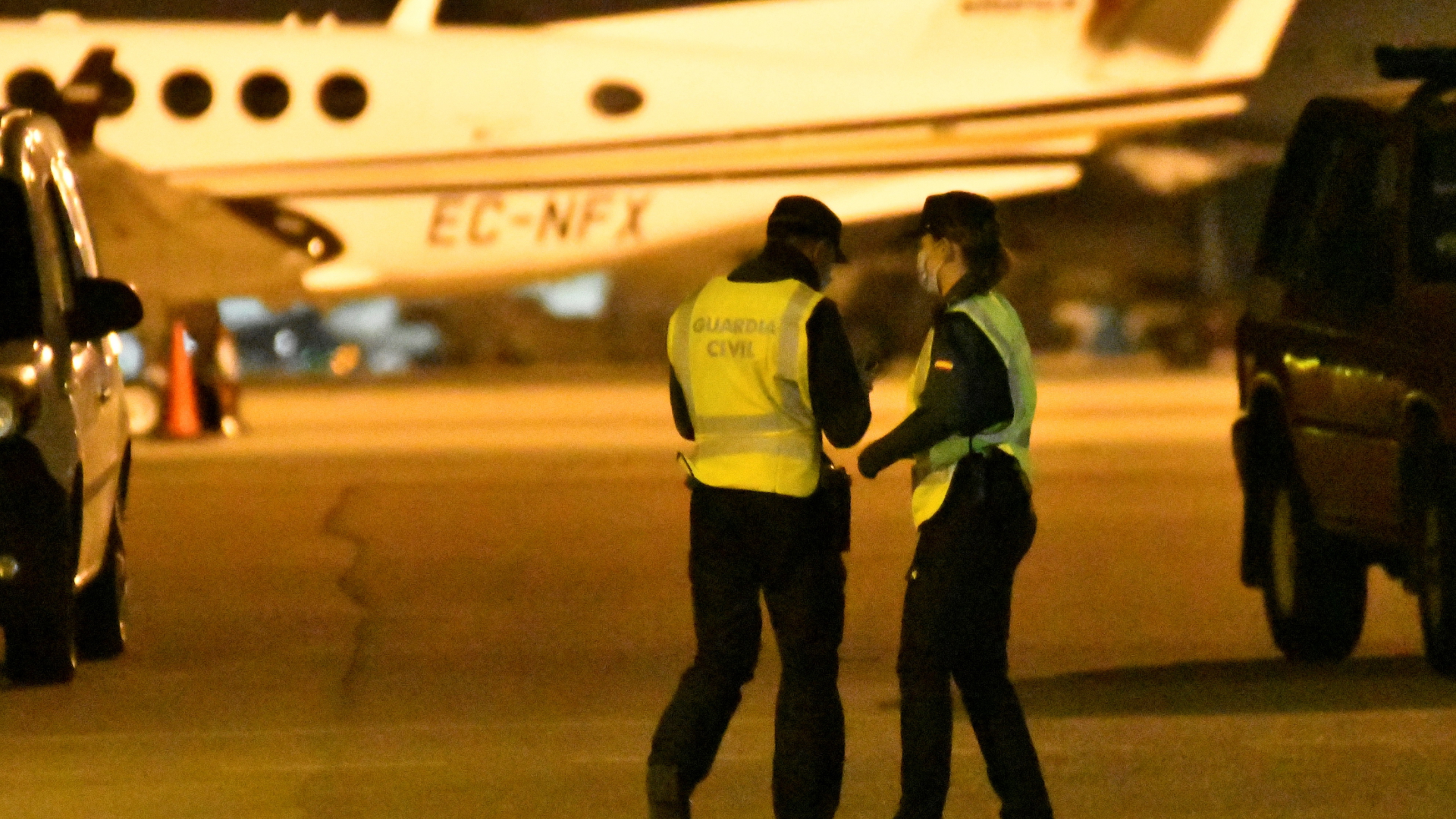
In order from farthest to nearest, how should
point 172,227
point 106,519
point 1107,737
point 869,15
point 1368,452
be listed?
point 869,15 → point 172,227 → point 106,519 → point 1368,452 → point 1107,737

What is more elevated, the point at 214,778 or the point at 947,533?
the point at 947,533

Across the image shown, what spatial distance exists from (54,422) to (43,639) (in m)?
0.78

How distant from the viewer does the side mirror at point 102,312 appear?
9.76m

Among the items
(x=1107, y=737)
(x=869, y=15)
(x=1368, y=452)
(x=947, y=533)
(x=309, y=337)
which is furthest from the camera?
(x=309, y=337)

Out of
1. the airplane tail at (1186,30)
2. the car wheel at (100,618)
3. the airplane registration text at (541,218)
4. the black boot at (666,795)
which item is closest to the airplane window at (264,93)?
the airplane registration text at (541,218)

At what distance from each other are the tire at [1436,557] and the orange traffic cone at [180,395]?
545 inches

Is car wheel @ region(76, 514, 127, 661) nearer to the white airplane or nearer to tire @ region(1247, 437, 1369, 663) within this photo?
tire @ region(1247, 437, 1369, 663)

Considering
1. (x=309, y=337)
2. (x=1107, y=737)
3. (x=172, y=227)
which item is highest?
(x=1107, y=737)

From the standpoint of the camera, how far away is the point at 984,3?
2598cm

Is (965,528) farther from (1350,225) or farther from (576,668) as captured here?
(1350,225)

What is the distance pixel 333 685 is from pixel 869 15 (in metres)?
17.3

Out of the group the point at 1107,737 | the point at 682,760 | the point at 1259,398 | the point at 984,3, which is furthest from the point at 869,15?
A: the point at 682,760

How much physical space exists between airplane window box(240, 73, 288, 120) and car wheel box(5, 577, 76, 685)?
15.6 metres

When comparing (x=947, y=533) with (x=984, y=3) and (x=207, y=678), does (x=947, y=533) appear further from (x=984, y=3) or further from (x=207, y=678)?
(x=984, y=3)
